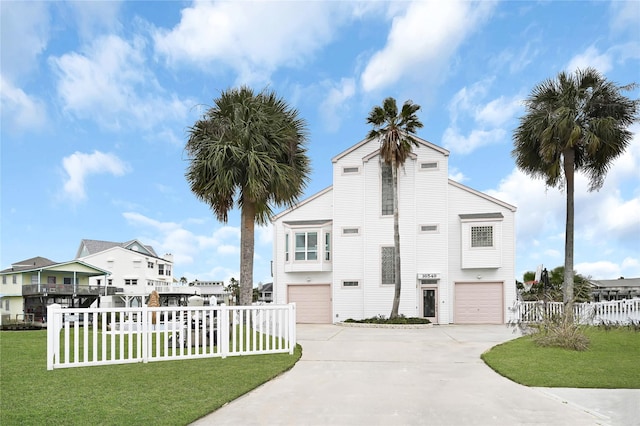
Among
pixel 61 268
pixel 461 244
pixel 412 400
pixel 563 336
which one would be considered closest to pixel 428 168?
pixel 461 244

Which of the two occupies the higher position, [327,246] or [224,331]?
[327,246]

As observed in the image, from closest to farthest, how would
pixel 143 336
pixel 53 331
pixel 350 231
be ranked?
pixel 53 331 → pixel 143 336 → pixel 350 231

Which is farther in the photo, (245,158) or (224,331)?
(245,158)

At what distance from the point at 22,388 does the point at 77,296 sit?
41343 millimetres

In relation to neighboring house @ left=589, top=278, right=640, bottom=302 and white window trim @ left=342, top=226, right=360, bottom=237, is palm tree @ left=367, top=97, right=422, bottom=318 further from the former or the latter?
neighboring house @ left=589, top=278, right=640, bottom=302

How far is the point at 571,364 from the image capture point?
31.4 feet

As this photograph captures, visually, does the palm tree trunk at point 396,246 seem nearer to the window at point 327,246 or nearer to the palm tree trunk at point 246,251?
the window at point 327,246

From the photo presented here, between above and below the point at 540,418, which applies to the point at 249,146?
above

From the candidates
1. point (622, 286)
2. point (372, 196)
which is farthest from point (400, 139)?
point (622, 286)

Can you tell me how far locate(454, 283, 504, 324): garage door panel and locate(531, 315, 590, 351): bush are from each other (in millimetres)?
11898

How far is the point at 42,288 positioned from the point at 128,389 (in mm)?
39696

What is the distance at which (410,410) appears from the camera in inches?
249

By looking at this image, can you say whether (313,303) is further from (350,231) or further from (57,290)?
(57,290)

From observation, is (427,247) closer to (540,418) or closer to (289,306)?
(289,306)
